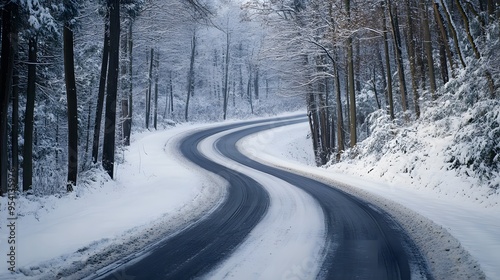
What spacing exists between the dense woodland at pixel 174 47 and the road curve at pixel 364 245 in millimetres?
4207

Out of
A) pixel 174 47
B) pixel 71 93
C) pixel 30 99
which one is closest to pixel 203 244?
pixel 71 93

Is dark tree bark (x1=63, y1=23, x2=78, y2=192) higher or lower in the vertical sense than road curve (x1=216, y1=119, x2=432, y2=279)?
higher

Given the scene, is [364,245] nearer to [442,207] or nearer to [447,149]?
[442,207]

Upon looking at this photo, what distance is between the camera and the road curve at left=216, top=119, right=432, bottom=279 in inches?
168

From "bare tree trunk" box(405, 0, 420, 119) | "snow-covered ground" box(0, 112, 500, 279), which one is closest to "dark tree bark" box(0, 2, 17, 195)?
"snow-covered ground" box(0, 112, 500, 279)

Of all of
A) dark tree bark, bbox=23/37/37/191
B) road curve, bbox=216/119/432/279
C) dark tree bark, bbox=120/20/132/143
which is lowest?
road curve, bbox=216/119/432/279

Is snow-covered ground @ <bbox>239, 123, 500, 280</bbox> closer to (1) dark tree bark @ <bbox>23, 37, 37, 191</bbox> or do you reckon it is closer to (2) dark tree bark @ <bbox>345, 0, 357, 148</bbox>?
(2) dark tree bark @ <bbox>345, 0, 357, 148</bbox>

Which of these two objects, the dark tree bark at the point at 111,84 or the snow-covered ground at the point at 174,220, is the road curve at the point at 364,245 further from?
A: the dark tree bark at the point at 111,84

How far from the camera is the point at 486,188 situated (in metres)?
8.40

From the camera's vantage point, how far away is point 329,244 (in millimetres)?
5355

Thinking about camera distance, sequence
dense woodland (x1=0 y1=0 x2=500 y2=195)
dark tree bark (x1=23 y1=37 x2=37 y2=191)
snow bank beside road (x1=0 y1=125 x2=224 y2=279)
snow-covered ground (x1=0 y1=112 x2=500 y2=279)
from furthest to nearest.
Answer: dark tree bark (x1=23 y1=37 x2=37 y2=191) → dense woodland (x1=0 y1=0 x2=500 y2=195) → snow bank beside road (x1=0 y1=125 x2=224 y2=279) → snow-covered ground (x1=0 y1=112 x2=500 y2=279)

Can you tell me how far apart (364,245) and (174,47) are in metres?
31.6

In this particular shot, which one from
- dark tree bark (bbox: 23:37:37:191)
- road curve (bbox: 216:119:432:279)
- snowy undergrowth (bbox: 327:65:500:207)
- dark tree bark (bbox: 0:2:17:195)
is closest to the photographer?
road curve (bbox: 216:119:432:279)

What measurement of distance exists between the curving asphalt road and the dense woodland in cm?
460
